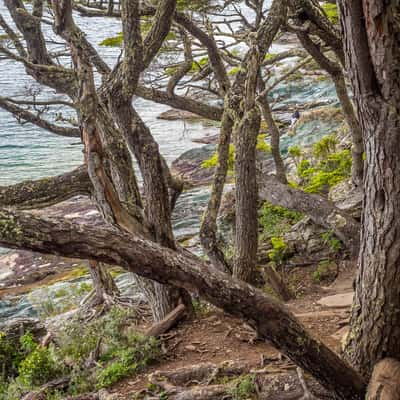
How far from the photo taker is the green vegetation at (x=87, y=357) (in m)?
4.98

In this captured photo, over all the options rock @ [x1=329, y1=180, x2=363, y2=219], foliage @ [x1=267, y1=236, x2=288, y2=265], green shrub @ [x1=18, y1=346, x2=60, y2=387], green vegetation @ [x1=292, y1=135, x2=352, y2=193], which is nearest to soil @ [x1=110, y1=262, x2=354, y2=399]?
green shrub @ [x1=18, y1=346, x2=60, y2=387]

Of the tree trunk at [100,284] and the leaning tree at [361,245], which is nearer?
the leaning tree at [361,245]

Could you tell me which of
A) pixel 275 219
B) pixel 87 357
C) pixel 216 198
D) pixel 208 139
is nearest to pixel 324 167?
pixel 275 219

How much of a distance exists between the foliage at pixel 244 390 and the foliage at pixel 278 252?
4.58 m

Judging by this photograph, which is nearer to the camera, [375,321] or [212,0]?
[375,321]

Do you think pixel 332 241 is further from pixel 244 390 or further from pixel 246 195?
pixel 244 390

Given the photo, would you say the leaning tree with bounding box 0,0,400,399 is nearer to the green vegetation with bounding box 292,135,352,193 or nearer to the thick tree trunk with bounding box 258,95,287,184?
the thick tree trunk with bounding box 258,95,287,184

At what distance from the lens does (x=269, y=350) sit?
4895 mm

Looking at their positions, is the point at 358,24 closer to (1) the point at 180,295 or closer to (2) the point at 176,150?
(1) the point at 180,295

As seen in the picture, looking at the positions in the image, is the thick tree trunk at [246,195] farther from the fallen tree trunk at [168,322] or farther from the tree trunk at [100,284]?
the tree trunk at [100,284]

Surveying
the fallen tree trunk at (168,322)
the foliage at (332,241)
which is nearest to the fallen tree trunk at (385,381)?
the fallen tree trunk at (168,322)

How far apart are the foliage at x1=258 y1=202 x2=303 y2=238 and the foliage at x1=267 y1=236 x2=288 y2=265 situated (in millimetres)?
954

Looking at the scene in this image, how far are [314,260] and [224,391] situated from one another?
472 cm

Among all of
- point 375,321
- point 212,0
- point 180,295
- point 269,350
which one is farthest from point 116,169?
point 212,0
